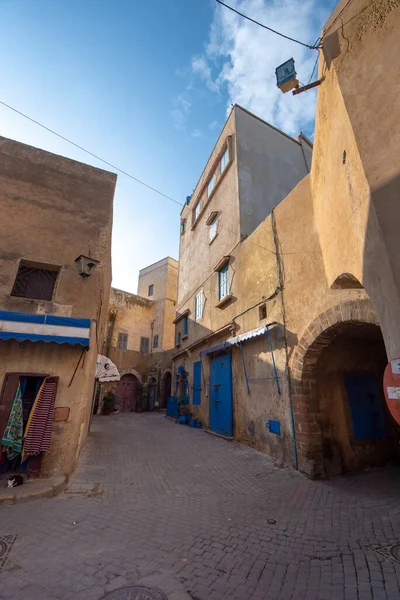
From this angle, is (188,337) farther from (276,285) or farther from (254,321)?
(276,285)

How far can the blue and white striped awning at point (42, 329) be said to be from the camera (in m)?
5.39

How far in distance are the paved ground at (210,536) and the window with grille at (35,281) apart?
4108 millimetres

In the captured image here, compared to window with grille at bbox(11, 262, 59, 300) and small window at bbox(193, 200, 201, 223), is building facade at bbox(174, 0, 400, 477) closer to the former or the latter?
small window at bbox(193, 200, 201, 223)

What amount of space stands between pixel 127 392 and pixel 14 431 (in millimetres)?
16642

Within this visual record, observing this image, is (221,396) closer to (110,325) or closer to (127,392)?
(127,392)

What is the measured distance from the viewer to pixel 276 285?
24.6 feet

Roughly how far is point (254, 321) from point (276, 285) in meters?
1.50

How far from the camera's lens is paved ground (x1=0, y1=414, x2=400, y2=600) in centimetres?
251

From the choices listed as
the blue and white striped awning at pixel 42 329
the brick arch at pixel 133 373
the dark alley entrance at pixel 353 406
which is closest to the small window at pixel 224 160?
the dark alley entrance at pixel 353 406

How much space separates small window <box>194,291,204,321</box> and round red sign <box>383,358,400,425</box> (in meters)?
10.7

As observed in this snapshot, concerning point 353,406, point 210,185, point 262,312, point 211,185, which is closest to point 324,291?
point 262,312

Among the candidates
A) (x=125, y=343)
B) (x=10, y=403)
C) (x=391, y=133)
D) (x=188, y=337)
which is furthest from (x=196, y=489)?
(x=125, y=343)

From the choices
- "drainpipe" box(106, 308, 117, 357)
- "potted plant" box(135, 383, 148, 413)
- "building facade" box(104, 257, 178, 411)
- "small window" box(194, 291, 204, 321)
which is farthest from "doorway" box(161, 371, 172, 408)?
"small window" box(194, 291, 204, 321)

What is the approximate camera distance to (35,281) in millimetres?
6512
